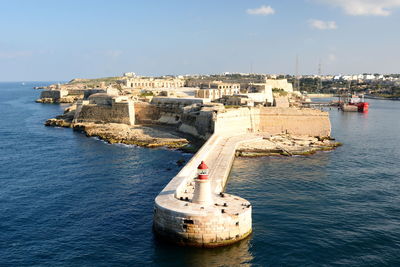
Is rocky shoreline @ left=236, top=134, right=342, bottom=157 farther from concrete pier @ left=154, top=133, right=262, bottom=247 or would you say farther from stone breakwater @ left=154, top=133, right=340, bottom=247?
concrete pier @ left=154, top=133, right=262, bottom=247

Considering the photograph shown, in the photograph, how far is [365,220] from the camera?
20.0 metres

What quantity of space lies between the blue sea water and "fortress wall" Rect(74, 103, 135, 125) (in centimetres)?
1509

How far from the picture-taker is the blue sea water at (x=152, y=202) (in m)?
16.2

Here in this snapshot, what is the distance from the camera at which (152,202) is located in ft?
74.9

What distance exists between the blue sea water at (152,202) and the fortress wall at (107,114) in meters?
15.1

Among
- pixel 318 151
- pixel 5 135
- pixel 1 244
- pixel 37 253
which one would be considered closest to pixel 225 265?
pixel 37 253

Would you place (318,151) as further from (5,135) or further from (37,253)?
(5,135)

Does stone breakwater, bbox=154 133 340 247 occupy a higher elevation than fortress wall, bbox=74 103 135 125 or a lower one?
lower

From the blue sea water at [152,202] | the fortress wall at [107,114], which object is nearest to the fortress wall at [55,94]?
the fortress wall at [107,114]

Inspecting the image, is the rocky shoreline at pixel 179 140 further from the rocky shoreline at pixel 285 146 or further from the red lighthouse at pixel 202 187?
the red lighthouse at pixel 202 187

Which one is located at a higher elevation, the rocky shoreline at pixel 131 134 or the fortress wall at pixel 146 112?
the fortress wall at pixel 146 112

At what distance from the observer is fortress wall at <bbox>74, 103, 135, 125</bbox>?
5419 cm

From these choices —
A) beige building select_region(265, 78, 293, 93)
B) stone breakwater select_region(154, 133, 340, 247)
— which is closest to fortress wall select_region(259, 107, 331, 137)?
stone breakwater select_region(154, 133, 340, 247)

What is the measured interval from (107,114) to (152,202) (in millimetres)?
35431
